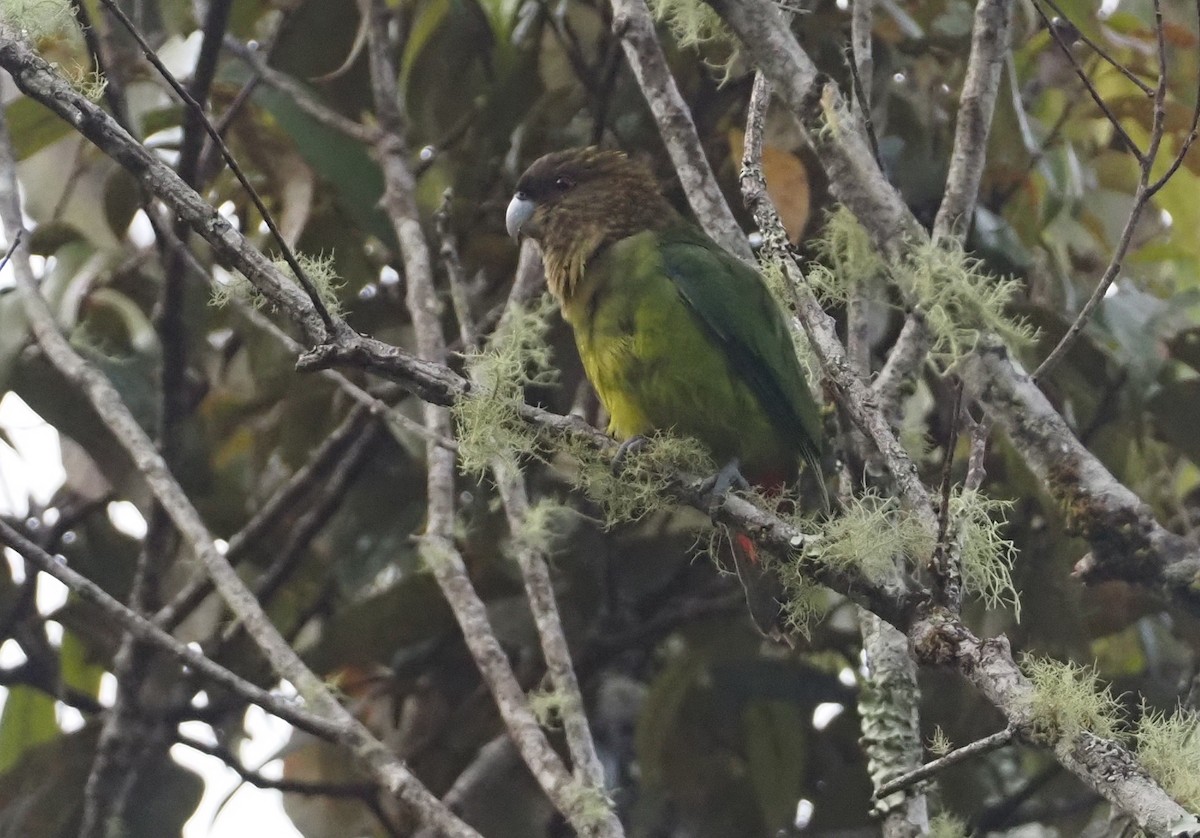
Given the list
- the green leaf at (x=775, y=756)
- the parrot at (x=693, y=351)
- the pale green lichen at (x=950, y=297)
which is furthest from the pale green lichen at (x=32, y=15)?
the green leaf at (x=775, y=756)

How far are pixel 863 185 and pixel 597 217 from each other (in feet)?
3.23

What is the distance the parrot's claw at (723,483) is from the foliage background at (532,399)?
1.08 feet

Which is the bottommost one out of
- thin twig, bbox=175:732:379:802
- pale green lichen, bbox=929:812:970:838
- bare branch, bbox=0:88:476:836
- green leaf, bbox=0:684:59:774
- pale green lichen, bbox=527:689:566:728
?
green leaf, bbox=0:684:59:774

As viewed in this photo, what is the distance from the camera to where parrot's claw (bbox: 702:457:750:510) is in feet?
6.63

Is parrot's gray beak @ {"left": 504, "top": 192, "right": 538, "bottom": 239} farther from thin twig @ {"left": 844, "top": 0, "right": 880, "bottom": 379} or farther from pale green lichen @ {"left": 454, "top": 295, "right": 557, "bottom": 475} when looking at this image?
pale green lichen @ {"left": 454, "top": 295, "right": 557, "bottom": 475}

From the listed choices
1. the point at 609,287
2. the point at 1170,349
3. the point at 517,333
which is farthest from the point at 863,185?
the point at 1170,349

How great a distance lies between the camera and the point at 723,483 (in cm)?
240

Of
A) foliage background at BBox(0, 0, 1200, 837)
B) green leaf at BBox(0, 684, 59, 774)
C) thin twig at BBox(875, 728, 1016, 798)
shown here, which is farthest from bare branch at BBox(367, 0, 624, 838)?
green leaf at BBox(0, 684, 59, 774)

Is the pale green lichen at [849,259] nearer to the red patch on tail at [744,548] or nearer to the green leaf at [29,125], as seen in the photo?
the red patch on tail at [744,548]

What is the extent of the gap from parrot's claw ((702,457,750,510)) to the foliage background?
1.08ft

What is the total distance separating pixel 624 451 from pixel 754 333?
59 cm

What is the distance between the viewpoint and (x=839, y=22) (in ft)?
10.5

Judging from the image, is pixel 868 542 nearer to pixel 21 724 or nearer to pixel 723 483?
pixel 723 483

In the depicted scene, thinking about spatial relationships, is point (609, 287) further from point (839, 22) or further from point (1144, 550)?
point (1144, 550)
